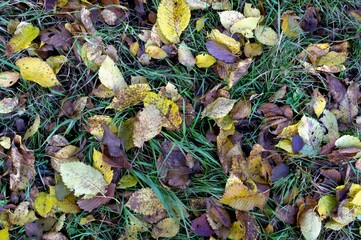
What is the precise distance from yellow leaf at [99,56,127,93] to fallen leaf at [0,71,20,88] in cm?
39

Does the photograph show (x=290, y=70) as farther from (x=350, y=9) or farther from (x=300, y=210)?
(x=300, y=210)

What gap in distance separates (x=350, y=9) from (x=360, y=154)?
2.48ft

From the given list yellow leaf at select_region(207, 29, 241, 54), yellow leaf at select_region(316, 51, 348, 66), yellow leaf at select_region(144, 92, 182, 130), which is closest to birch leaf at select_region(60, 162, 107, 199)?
yellow leaf at select_region(144, 92, 182, 130)

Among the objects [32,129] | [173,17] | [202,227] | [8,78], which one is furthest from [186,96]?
[8,78]

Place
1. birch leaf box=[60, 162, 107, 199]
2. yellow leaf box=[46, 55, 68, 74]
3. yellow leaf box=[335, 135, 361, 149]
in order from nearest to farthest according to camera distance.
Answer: birch leaf box=[60, 162, 107, 199]
yellow leaf box=[335, 135, 361, 149]
yellow leaf box=[46, 55, 68, 74]

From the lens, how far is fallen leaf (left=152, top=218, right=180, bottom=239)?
68.9 inches

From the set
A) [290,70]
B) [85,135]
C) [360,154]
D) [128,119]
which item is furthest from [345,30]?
[85,135]

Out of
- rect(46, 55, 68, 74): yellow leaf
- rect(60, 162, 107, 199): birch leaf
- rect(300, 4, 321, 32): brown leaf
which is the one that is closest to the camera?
rect(60, 162, 107, 199): birch leaf

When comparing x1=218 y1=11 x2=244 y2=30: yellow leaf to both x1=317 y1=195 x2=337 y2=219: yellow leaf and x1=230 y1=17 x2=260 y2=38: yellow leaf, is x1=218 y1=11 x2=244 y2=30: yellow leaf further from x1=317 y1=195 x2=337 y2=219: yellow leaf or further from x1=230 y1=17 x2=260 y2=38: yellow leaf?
x1=317 y1=195 x2=337 y2=219: yellow leaf

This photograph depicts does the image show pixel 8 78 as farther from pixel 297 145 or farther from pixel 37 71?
pixel 297 145

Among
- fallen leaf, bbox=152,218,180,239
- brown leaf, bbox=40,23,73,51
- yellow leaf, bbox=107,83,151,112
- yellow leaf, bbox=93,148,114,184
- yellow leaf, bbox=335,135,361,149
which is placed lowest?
fallen leaf, bbox=152,218,180,239

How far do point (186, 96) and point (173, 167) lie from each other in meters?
0.33

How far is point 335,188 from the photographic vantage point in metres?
1.80

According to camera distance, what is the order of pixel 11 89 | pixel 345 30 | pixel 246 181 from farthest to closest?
pixel 345 30 < pixel 11 89 < pixel 246 181
